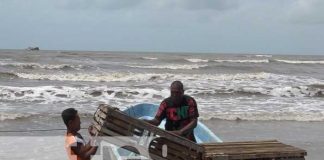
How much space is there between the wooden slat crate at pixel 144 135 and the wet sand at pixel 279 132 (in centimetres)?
436

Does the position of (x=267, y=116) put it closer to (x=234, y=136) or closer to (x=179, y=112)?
(x=234, y=136)

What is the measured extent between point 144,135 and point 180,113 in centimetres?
→ 130

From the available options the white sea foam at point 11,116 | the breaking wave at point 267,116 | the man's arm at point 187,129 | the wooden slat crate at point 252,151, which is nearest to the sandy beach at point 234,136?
the breaking wave at point 267,116

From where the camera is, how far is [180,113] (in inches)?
229

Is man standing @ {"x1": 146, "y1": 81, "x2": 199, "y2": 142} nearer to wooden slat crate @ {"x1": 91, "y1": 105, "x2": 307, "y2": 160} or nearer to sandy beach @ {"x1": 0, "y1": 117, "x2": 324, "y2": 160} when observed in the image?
wooden slat crate @ {"x1": 91, "y1": 105, "x2": 307, "y2": 160}

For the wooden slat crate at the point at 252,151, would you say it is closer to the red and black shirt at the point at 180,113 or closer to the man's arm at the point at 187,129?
the man's arm at the point at 187,129

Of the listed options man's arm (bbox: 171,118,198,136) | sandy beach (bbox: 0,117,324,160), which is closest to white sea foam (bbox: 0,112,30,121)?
sandy beach (bbox: 0,117,324,160)

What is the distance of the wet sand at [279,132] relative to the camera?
9508 millimetres

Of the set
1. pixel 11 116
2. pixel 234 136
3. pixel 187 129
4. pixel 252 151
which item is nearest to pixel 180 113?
pixel 187 129

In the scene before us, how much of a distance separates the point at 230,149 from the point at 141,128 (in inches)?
36.5

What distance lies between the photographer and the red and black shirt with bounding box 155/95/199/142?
19.0 feet

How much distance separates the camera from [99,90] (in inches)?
774

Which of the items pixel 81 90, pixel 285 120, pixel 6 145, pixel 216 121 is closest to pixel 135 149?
pixel 6 145

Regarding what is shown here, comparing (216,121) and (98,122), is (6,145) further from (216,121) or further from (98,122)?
(216,121)
